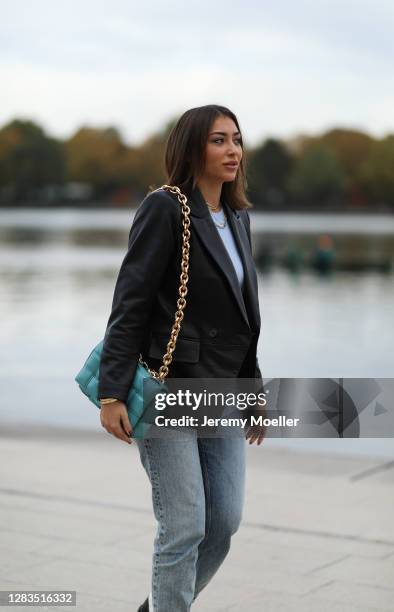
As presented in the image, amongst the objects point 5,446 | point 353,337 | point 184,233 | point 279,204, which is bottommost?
point 279,204

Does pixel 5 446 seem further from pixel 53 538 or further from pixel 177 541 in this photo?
pixel 177 541

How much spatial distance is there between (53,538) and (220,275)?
7.64ft

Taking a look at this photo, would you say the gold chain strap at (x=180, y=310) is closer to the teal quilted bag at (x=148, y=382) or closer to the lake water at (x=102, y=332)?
the teal quilted bag at (x=148, y=382)

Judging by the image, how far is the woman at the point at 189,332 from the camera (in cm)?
348

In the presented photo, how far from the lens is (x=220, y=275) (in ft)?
11.7

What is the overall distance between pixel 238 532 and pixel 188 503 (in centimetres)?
217

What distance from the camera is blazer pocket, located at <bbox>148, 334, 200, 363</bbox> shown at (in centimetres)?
350

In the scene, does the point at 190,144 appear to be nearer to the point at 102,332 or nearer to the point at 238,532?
the point at 238,532

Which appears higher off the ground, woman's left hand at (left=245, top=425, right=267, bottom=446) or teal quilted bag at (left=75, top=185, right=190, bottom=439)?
teal quilted bag at (left=75, top=185, right=190, bottom=439)

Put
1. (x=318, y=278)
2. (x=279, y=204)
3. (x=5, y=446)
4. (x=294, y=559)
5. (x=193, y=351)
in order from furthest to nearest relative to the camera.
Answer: (x=279, y=204)
(x=318, y=278)
(x=5, y=446)
(x=294, y=559)
(x=193, y=351)

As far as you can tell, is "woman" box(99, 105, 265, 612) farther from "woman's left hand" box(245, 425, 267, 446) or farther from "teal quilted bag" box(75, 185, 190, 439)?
"woman's left hand" box(245, 425, 267, 446)

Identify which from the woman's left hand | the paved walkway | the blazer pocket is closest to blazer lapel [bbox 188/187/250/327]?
the blazer pocket

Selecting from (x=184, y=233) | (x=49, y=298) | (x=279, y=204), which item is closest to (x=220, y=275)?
(x=184, y=233)

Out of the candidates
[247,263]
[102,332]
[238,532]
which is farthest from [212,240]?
[102,332]
